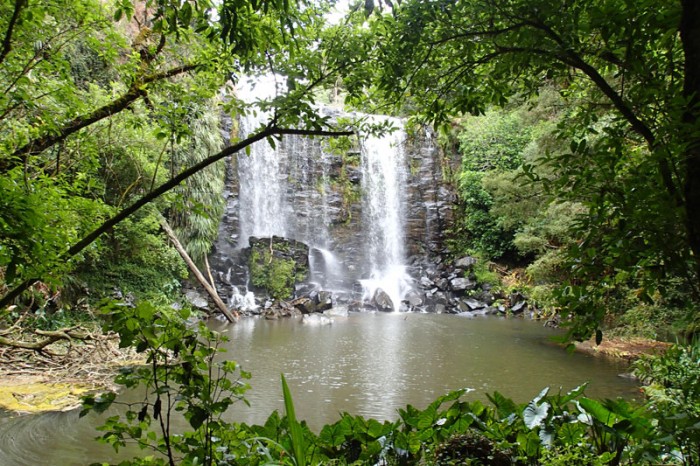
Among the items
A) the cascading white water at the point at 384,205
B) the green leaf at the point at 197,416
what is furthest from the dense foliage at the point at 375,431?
the cascading white water at the point at 384,205

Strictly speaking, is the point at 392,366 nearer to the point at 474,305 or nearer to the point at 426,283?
the point at 474,305

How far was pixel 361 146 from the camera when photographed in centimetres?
2216

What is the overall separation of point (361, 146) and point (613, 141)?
20.9 m

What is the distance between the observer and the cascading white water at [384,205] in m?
21.9

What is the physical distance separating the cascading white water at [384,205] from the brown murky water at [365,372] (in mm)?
8778

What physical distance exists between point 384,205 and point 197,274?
11.9m

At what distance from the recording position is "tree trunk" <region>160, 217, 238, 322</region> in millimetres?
Answer: 11586

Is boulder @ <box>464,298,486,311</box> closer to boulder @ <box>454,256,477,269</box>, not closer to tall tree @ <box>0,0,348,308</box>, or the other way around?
A: boulder @ <box>454,256,477,269</box>

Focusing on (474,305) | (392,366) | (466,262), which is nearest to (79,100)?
(392,366)

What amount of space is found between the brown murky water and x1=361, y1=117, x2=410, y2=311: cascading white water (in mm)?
8778

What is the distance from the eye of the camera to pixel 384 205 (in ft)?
74.0

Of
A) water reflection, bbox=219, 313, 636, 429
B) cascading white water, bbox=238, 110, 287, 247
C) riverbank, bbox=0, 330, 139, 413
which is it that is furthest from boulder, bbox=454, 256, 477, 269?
riverbank, bbox=0, 330, 139, 413

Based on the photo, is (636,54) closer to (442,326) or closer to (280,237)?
(442,326)

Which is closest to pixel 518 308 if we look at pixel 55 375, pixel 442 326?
pixel 442 326
